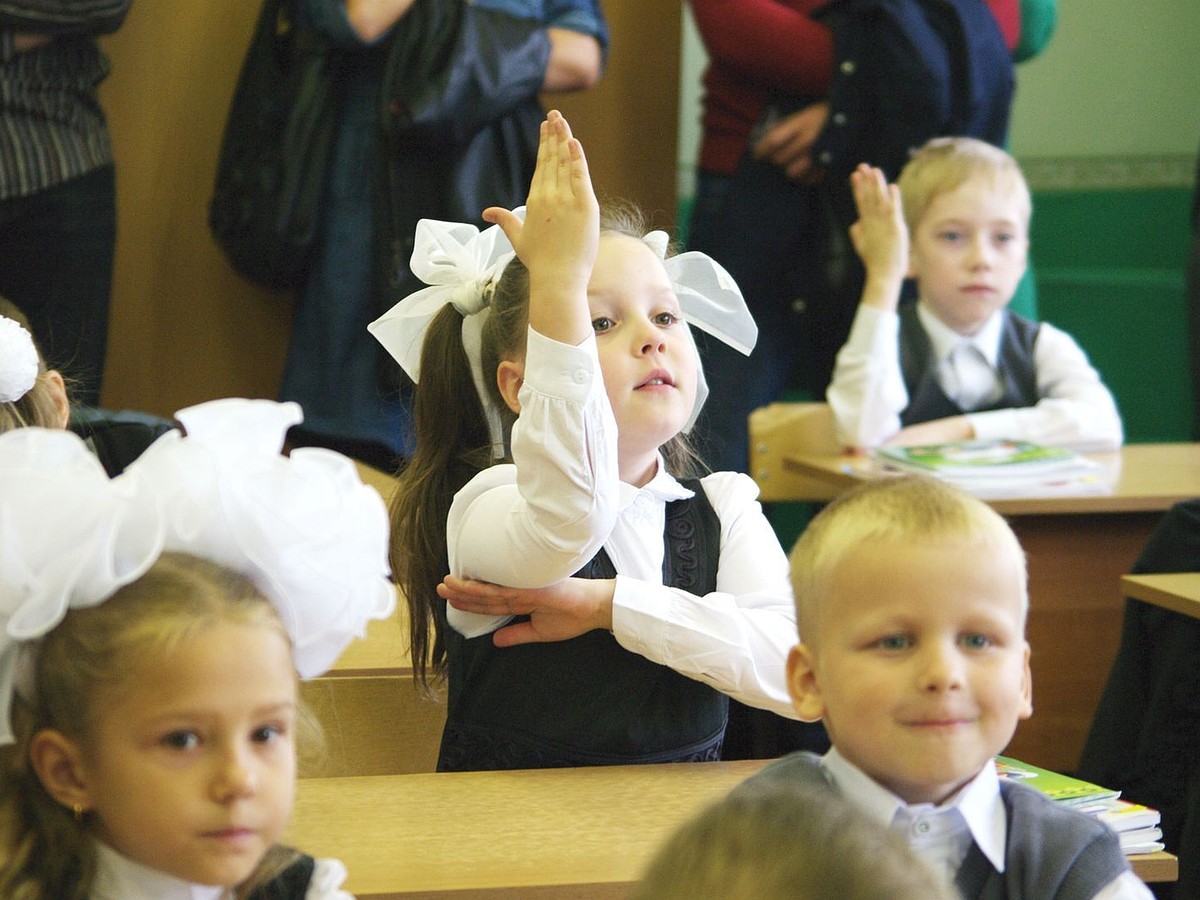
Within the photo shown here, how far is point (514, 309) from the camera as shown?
213 centimetres

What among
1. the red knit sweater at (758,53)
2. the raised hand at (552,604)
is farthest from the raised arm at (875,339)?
the raised hand at (552,604)

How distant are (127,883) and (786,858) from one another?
640 mm

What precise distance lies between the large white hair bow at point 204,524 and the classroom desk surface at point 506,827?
0.72 feet

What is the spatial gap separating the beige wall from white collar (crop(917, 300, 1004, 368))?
105 centimetres

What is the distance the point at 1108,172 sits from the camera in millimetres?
6113

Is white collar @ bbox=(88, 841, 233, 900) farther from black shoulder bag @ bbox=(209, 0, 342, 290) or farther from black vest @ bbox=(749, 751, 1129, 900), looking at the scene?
black shoulder bag @ bbox=(209, 0, 342, 290)

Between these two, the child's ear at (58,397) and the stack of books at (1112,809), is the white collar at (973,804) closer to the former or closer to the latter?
the stack of books at (1112,809)

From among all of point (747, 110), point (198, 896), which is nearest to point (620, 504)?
point (198, 896)

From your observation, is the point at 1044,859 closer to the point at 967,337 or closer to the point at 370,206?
the point at 967,337

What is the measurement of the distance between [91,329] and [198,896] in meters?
2.76

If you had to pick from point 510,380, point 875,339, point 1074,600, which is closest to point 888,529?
point 510,380

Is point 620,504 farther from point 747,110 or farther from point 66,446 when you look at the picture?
point 747,110

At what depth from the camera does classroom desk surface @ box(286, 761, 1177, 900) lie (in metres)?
1.43

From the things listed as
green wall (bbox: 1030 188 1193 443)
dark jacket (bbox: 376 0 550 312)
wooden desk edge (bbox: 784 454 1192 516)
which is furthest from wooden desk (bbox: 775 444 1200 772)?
green wall (bbox: 1030 188 1193 443)
